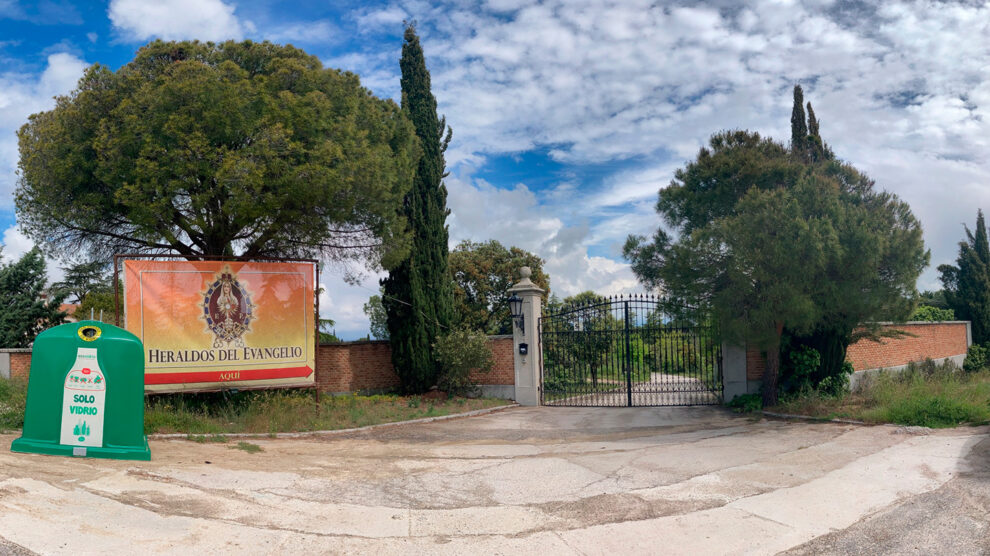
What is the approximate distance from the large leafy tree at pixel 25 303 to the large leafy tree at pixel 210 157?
5.56 m

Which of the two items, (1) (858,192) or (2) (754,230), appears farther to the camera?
(1) (858,192)

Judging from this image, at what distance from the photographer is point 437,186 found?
16.9m

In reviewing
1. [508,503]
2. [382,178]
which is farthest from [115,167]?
[508,503]

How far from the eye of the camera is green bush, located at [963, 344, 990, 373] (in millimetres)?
20883

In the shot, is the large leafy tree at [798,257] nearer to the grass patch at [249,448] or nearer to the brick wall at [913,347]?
the brick wall at [913,347]

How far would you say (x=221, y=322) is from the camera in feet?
38.7

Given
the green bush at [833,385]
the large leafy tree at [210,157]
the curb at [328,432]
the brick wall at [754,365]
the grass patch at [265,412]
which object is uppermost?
the large leafy tree at [210,157]

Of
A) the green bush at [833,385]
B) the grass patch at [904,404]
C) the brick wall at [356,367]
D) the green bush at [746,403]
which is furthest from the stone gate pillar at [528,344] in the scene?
the green bush at [833,385]

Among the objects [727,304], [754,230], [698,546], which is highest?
[754,230]

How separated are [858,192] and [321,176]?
1043cm

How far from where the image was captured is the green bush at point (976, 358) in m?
20.9

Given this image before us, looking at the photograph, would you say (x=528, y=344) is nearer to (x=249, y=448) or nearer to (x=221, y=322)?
(x=221, y=322)

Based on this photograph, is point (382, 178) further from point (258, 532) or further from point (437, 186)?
point (258, 532)

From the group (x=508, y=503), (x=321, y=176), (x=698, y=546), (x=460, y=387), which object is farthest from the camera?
(x=460, y=387)
